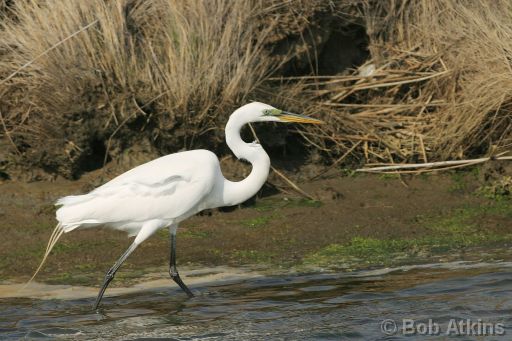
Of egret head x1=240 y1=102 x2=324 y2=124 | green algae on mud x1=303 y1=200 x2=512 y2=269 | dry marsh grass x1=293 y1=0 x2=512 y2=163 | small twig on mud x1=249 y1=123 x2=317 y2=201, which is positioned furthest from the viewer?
dry marsh grass x1=293 y1=0 x2=512 y2=163

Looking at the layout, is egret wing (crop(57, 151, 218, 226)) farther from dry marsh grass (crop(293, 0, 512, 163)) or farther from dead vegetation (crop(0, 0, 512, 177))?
dry marsh grass (crop(293, 0, 512, 163))

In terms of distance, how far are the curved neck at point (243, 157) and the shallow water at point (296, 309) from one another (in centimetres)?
67

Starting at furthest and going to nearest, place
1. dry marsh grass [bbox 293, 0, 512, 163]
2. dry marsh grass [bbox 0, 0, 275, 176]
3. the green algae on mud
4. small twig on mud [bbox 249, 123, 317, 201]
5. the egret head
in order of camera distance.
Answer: dry marsh grass [bbox 293, 0, 512, 163]
small twig on mud [bbox 249, 123, 317, 201]
dry marsh grass [bbox 0, 0, 275, 176]
the green algae on mud
the egret head

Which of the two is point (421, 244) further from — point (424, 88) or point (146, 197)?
point (146, 197)

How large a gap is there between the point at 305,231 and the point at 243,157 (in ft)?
4.62

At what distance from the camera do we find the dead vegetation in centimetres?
844

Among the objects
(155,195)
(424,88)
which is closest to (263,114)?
(155,195)

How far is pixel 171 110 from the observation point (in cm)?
839

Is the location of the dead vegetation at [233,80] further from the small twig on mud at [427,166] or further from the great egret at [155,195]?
the great egret at [155,195]

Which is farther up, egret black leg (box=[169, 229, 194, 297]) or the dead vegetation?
the dead vegetation

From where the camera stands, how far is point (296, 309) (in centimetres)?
646

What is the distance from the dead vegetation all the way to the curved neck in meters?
1.50

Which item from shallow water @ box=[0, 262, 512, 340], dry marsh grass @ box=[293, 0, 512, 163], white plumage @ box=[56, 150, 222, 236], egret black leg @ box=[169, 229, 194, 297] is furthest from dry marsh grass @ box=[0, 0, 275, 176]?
shallow water @ box=[0, 262, 512, 340]

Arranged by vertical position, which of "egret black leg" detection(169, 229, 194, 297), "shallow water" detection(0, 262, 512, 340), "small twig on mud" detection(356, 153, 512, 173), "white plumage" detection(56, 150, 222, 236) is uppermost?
"white plumage" detection(56, 150, 222, 236)
